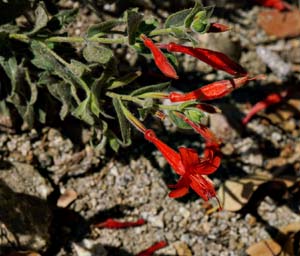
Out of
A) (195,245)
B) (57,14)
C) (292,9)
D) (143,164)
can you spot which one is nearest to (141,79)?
(143,164)

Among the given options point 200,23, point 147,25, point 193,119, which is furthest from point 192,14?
point 193,119

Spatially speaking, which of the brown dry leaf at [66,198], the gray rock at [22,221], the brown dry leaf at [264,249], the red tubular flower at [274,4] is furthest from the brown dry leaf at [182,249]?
the red tubular flower at [274,4]

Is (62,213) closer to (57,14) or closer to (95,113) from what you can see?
(95,113)

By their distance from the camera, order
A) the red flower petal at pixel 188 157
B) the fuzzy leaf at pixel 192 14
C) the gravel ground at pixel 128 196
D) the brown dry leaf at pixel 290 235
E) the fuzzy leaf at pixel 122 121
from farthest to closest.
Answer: the brown dry leaf at pixel 290 235 < the gravel ground at pixel 128 196 < the fuzzy leaf at pixel 122 121 < the fuzzy leaf at pixel 192 14 < the red flower petal at pixel 188 157

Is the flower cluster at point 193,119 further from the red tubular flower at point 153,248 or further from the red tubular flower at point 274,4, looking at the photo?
the red tubular flower at point 274,4

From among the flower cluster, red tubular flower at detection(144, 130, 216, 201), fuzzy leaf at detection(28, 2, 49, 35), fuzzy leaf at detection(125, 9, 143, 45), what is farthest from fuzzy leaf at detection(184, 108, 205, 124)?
fuzzy leaf at detection(28, 2, 49, 35)
